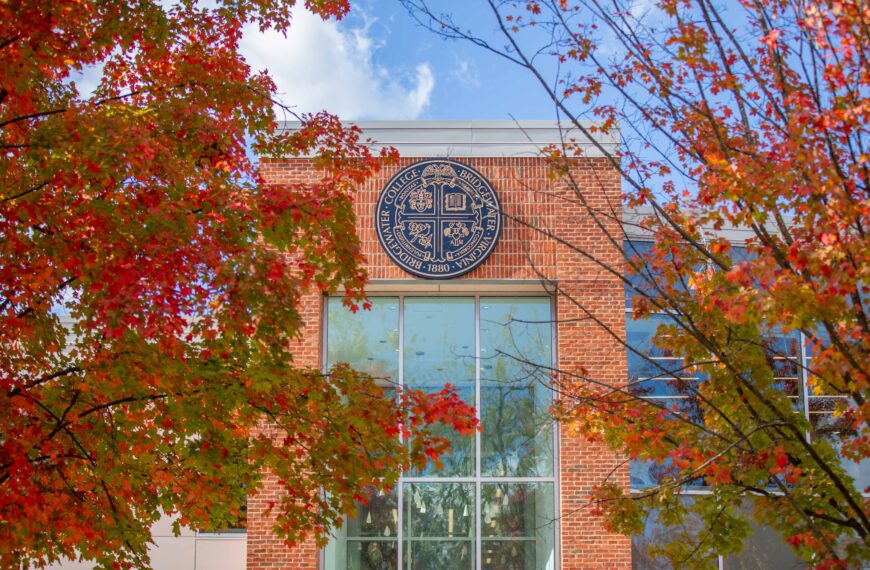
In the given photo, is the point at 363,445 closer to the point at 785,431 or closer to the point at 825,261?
the point at 785,431

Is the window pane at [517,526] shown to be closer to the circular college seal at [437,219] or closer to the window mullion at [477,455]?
the window mullion at [477,455]

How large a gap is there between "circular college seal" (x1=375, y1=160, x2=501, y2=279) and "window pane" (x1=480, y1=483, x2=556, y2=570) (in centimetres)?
330

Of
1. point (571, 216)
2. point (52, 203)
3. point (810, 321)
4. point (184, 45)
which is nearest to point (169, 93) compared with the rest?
point (184, 45)

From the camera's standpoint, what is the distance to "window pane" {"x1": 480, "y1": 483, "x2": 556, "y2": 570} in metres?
14.9

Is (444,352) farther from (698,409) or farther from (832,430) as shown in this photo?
(832,430)

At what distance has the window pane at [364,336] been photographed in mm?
15398

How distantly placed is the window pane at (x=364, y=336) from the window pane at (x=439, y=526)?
69.4 inches

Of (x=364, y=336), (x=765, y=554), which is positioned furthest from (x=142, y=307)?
(x=765, y=554)

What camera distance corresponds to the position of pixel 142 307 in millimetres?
6879

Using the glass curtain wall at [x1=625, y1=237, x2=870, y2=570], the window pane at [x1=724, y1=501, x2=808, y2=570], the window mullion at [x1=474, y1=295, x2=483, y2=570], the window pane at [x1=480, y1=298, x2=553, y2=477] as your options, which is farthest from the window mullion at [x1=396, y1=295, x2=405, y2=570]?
the window pane at [x1=724, y1=501, x2=808, y2=570]

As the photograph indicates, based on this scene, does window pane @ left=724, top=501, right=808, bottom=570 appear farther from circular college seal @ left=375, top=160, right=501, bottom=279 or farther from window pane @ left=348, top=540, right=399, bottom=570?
circular college seal @ left=375, top=160, right=501, bottom=279

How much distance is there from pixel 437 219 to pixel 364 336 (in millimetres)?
2055

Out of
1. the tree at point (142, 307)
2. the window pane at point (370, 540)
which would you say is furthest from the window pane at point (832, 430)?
the tree at point (142, 307)

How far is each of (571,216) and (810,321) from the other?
29.7 feet
